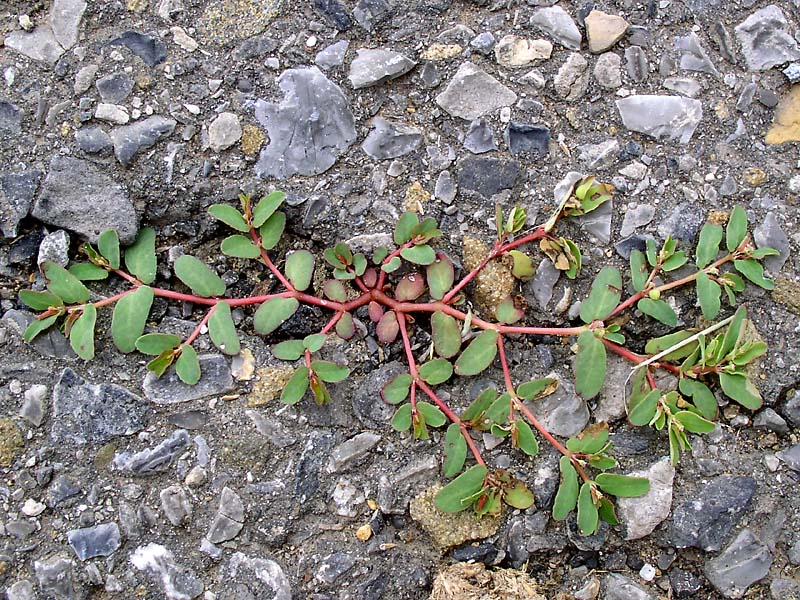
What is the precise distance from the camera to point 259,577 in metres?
2.26

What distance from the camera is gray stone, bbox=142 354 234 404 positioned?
7.76ft

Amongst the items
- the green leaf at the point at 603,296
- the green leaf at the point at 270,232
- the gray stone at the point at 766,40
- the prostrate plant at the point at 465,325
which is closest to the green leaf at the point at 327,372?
the prostrate plant at the point at 465,325

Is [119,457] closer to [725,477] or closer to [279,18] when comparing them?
[279,18]

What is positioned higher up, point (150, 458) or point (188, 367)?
point (188, 367)

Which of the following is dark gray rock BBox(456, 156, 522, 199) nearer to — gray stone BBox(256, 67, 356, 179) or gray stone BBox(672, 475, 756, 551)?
gray stone BBox(256, 67, 356, 179)

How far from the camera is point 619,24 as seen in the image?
2664mm

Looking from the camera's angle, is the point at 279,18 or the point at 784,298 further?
the point at 279,18

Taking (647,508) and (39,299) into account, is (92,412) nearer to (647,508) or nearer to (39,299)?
(39,299)

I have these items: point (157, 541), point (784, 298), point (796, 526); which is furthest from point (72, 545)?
point (784, 298)

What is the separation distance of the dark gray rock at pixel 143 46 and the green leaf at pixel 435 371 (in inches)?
49.2

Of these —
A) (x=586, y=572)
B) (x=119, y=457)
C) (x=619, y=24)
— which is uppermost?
(x=619, y=24)

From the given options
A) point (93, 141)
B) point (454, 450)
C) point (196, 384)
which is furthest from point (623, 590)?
point (93, 141)

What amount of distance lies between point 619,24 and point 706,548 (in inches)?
63.1

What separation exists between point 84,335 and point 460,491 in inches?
44.3
